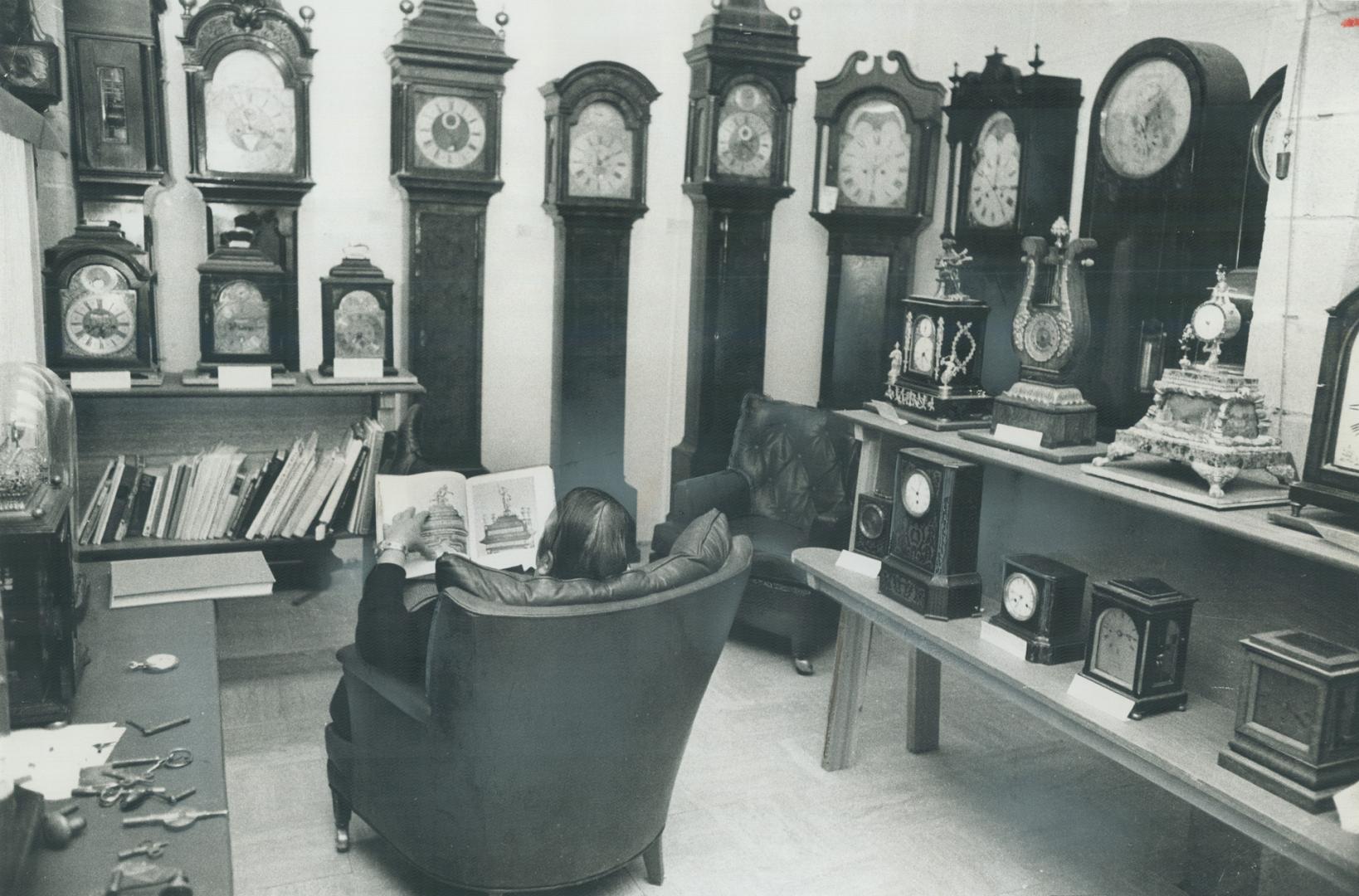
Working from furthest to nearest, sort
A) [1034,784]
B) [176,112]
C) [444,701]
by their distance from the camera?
[176,112] → [1034,784] → [444,701]

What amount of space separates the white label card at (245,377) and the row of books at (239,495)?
227 millimetres

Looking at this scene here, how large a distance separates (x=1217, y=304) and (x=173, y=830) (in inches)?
83.4

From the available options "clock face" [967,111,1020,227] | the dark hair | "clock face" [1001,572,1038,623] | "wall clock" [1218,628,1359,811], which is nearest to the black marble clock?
"clock face" [1001,572,1038,623]

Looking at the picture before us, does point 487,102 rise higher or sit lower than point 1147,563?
higher

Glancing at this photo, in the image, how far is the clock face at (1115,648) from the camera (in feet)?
7.09

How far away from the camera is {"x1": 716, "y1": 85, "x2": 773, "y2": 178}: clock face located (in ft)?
14.3

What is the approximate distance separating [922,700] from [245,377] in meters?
2.32

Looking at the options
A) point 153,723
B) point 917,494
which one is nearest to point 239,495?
point 153,723

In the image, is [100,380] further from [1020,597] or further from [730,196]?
[1020,597]

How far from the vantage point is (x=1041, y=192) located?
4.29 m

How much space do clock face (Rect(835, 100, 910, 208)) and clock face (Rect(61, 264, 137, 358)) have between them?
279 centimetres

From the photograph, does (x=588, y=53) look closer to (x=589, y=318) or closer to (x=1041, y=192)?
(x=589, y=318)

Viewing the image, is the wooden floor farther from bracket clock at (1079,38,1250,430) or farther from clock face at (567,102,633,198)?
clock face at (567,102,633,198)

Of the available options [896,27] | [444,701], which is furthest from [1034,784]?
[896,27]
